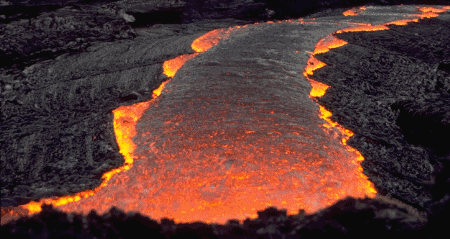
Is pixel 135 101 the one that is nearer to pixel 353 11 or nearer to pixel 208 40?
pixel 208 40

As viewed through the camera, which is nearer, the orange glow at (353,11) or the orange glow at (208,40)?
the orange glow at (208,40)

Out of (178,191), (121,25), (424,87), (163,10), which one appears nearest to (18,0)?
(121,25)

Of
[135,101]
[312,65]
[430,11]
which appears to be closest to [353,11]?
[430,11]

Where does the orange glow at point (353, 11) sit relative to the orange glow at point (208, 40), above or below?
above

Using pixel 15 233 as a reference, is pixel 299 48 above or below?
above

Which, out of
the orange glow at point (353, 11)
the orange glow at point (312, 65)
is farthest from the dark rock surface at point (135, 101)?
the orange glow at point (353, 11)

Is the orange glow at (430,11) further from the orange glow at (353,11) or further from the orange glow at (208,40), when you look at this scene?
the orange glow at (208,40)

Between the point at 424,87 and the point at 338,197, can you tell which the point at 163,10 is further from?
the point at 338,197

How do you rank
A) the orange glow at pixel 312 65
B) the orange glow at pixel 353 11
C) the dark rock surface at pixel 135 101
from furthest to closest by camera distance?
the orange glow at pixel 353 11 < the orange glow at pixel 312 65 < the dark rock surface at pixel 135 101
